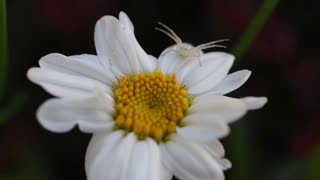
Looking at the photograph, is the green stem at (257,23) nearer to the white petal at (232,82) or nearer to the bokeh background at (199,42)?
the white petal at (232,82)

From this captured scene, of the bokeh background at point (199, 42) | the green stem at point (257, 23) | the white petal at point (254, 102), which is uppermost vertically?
the green stem at point (257, 23)

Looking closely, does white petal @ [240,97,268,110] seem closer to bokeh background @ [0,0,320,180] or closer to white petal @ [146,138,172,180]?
white petal @ [146,138,172,180]

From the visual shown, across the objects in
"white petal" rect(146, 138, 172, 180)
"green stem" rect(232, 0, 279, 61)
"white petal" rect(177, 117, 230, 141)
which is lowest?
"white petal" rect(146, 138, 172, 180)

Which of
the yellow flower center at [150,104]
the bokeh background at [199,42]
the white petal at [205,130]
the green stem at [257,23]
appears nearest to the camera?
the white petal at [205,130]

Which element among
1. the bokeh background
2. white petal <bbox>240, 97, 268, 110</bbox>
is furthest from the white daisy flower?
the bokeh background

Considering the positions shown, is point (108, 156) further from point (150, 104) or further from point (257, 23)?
point (257, 23)

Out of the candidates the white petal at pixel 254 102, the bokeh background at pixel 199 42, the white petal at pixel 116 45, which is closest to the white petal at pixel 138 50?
the white petal at pixel 116 45
